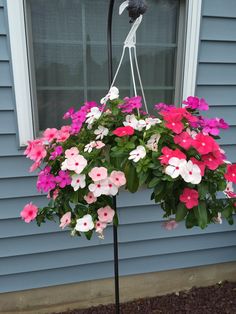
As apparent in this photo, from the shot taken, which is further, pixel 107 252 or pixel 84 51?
pixel 107 252

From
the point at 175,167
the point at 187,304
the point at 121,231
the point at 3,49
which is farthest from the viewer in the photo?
the point at 187,304

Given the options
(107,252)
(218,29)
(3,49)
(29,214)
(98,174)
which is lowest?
(107,252)

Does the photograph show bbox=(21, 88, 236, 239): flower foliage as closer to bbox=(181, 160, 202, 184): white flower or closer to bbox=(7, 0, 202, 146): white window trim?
bbox=(181, 160, 202, 184): white flower

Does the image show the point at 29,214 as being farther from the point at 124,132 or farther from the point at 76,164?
the point at 124,132

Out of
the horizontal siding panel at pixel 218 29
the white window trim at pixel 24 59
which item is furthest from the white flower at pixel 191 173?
the horizontal siding panel at pixel 218 29

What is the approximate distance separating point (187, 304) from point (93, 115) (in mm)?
1601

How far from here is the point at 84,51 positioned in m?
1.63

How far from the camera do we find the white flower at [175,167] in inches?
34.4

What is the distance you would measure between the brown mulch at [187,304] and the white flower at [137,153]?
1.46 m

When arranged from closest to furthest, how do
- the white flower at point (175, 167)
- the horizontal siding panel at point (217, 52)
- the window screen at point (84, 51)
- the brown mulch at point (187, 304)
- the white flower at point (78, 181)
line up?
the white flower at point (175, 167) → the white flower at point (78, 181) → the window screen at point (84, 51) → the horizontal siding panel at point (217, 52) → the brown mulch at point (187, 304)

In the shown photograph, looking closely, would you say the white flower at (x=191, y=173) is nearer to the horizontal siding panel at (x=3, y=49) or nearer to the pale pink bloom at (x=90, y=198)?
the pale pink bloom at (x=90, y=198)

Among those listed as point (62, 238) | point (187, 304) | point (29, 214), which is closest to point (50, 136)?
point (29, 214)

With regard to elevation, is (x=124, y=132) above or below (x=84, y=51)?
below

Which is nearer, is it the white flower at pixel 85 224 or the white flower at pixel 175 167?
the white flower at pixel 175 167
